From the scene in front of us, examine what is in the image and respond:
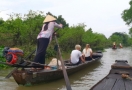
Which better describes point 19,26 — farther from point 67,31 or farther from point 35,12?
point 67,31

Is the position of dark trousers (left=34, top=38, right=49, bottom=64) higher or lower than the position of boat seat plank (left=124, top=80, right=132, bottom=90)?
higher

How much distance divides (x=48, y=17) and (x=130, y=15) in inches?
1272

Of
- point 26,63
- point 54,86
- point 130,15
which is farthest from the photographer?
point 130,15

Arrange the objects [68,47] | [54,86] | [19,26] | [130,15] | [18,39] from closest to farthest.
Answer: [54,86] < [19,26] < [18,39] < [68,47] < [130,15]

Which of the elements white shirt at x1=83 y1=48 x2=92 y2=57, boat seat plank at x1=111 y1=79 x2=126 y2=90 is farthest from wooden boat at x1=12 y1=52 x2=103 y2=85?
white shirt at x1=83 y1=48 x2=92 y2=57

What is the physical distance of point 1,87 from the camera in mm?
6699

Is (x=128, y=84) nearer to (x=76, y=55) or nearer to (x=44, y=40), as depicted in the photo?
(x=44, y=40)

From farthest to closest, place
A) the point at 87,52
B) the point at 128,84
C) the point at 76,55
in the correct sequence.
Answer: the point at 87,52 → the point at 76,55 → the point at 128,84

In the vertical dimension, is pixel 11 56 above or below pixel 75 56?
above

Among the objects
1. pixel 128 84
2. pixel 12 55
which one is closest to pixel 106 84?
pixel 128 84

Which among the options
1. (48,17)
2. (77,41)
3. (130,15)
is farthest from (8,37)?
(130,15)

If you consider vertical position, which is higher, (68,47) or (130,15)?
(130,15)

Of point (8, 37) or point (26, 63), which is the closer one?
point (26, 63)

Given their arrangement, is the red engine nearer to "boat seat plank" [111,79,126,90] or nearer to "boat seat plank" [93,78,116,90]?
"boat seat plank" [93,78,116,90]
